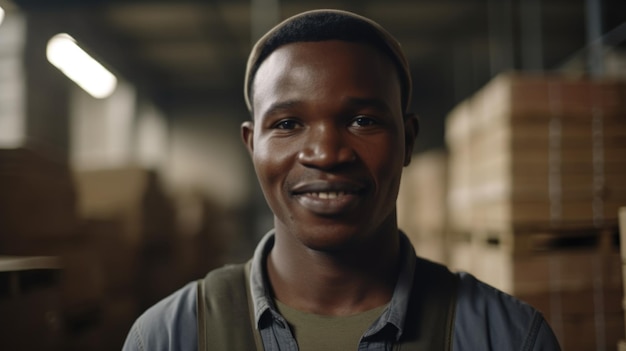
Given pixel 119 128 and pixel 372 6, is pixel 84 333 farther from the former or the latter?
pixel 119 128

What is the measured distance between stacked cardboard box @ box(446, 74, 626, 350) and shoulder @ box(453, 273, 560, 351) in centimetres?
131

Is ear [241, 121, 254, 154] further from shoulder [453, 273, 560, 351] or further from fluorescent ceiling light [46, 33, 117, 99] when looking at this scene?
fluorescent ceiling light [46, 33, 117, 99]

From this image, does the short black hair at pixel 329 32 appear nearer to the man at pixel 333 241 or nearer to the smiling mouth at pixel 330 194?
the man at pixel 333 241

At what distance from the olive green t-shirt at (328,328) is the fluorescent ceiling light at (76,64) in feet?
6.90

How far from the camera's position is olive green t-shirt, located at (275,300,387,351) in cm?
145

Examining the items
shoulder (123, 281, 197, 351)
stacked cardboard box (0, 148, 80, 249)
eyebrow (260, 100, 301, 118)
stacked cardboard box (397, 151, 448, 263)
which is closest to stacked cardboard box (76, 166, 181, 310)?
stacked cardboard box (0, 148, 80, 249)

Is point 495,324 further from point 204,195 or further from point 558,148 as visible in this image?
point 204,195

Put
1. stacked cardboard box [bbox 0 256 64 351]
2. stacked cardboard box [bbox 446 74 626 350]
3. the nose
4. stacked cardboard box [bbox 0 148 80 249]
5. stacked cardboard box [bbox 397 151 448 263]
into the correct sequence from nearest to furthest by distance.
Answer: the nose → stacked cardboard box [bbox 0 256 64 351] → stacked cardboard box [bbox 0 148 80 249] → stacked cardboard box [bbox 446 74 626 350] → stacked cardboard box [bbox 397 151 448 263]

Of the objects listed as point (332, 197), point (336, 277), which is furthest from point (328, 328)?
point (332, 197)

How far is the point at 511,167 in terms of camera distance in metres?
2.98

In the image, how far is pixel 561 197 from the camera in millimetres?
2928

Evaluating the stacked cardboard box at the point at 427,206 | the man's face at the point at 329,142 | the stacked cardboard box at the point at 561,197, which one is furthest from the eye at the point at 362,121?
the stacked cardboard box at the point at 427,206

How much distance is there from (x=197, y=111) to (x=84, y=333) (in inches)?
349

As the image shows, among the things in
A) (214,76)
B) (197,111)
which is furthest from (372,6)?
(197,111)
